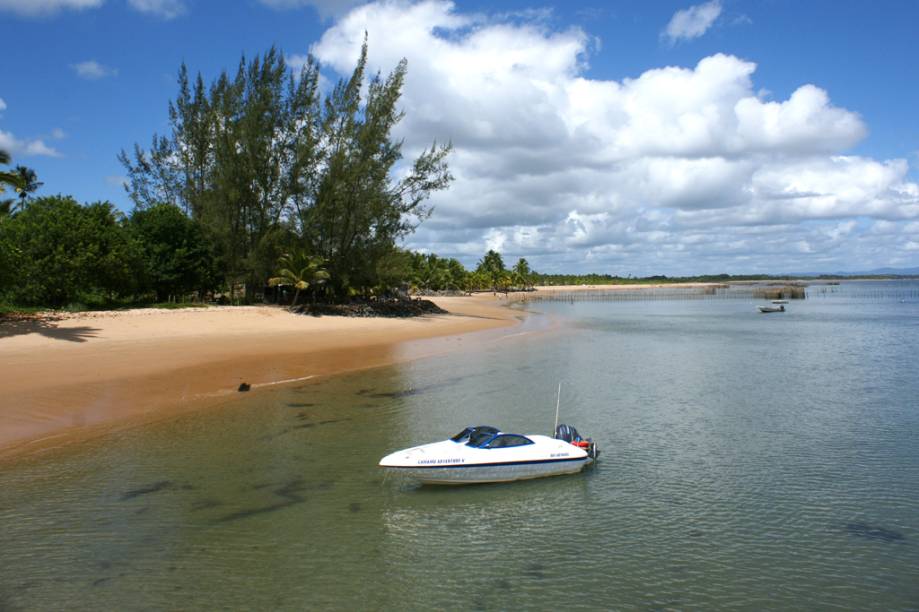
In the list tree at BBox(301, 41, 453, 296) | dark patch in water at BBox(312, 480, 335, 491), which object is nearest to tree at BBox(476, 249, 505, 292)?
tree at BBox(301, 41, 453, 296)

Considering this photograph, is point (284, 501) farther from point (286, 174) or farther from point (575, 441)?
point (286, 174)

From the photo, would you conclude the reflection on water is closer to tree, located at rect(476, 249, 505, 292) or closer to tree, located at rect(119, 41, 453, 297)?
tree, located at rect(119, 41, 453, 297)

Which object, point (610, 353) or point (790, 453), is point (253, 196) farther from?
point (790, 453)

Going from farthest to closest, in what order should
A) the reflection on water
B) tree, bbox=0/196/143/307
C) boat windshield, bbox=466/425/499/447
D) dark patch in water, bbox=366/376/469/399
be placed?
1. tree, bbox=0/196/143/307
2. dark patch in water, bbox=366/376/469/399
3. boat windshield, bbox=466/425/499/447
4. the reflection on water

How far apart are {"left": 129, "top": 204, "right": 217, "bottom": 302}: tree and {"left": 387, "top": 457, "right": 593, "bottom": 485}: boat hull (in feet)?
124

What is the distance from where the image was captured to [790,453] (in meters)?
18.3

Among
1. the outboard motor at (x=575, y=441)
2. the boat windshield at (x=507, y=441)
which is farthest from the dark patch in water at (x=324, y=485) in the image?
the outboard motor at (x=575, y=441)

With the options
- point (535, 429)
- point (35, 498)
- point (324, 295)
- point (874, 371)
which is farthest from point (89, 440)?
point (324, 295)

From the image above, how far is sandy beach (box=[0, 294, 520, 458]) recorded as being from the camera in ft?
68.4

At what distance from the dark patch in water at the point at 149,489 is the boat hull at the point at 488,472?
5592 mm

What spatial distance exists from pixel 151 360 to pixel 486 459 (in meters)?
21.5

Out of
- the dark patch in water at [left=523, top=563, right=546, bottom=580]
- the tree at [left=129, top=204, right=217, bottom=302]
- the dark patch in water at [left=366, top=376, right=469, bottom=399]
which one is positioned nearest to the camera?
the dark patch in water at [left=523, top=563, right=546, bottom=580]

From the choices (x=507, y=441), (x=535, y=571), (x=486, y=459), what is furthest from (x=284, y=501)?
(x=535, y=571)

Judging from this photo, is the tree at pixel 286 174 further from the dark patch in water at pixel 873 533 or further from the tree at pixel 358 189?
the dark patch in water at pixel 873 533
